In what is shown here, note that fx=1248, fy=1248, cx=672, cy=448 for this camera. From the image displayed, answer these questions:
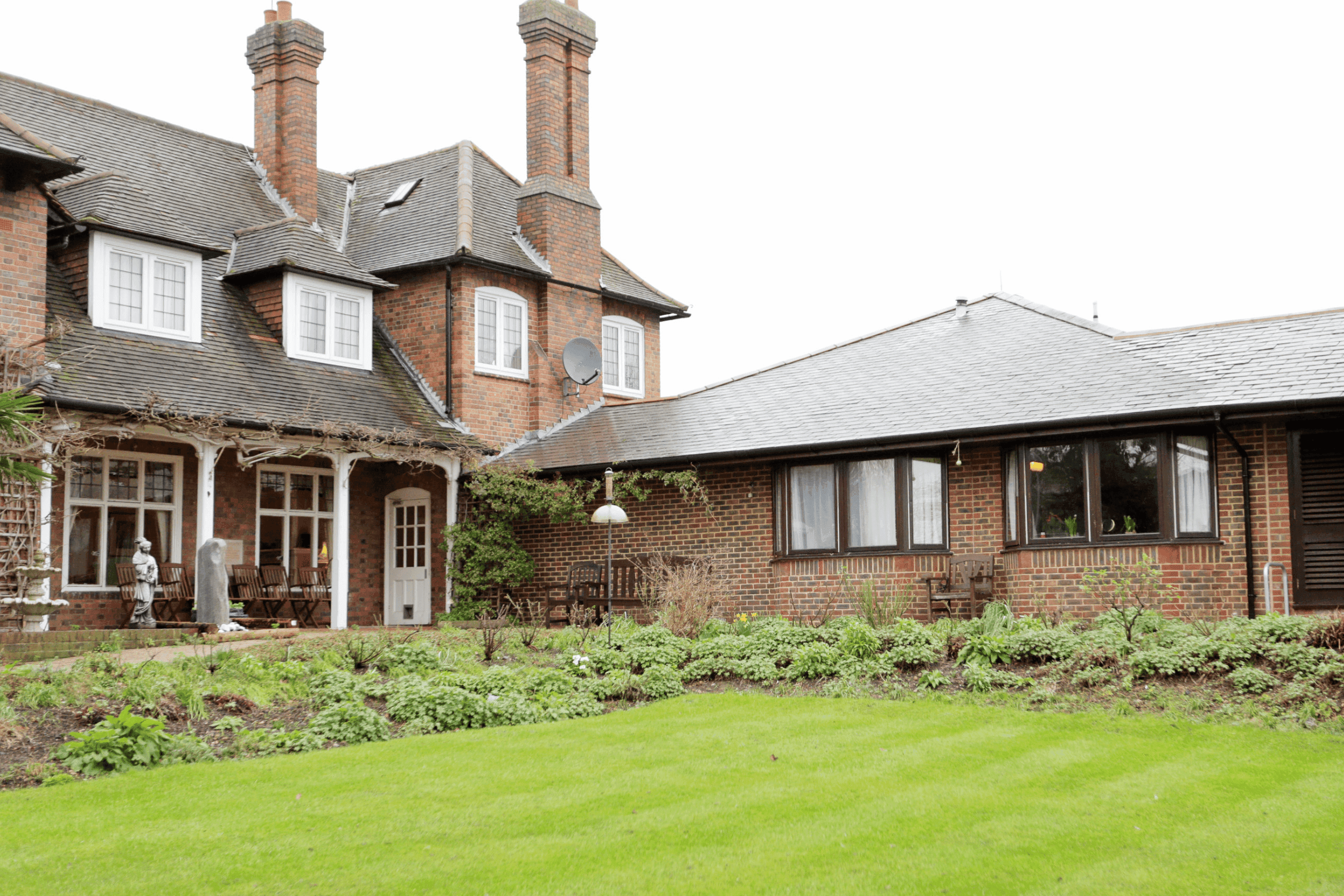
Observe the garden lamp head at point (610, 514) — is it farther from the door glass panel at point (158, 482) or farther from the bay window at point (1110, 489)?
the door glass panel at point (158, 482)

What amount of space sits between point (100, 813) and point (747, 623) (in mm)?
7782

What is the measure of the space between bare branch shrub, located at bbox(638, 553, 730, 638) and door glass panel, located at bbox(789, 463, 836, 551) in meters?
1.24

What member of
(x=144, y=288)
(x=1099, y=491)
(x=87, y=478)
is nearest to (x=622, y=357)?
(x=144, y=288)

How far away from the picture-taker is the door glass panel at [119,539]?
16406 mm

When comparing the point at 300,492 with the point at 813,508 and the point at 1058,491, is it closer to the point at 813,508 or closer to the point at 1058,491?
the point at 813,508

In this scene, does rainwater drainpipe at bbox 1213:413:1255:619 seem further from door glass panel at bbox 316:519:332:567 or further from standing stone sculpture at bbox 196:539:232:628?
door glass panel at bbox 316:519:332:567

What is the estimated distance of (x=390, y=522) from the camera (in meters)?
20.2

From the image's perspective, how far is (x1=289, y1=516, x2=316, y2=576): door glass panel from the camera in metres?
18.8

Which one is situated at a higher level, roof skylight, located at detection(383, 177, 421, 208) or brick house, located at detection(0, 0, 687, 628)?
roof skylight, located at detection(383, 177, 421, 208)

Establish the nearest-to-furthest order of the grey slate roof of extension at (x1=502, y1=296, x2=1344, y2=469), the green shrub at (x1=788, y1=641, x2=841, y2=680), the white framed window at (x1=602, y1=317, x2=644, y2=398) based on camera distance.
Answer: the green shrub at (x1=788, y1=641, x2=841, y2=680)
the grey slate roof of extension at (x1=502, y1=296, x2=1344, y2=469)
the white framed window at (x1=602, y1=317, x2=644, y2=398)

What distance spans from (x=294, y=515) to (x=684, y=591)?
773cm

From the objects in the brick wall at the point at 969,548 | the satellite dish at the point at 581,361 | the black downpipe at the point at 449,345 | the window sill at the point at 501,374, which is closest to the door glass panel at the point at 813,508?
the brick wall at the point at 969,548

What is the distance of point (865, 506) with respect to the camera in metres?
16.3

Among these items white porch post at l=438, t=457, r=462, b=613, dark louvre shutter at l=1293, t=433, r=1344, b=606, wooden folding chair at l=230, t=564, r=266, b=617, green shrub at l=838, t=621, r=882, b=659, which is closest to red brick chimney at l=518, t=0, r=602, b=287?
white porch post at l=438, t=457, r=462, b=613
